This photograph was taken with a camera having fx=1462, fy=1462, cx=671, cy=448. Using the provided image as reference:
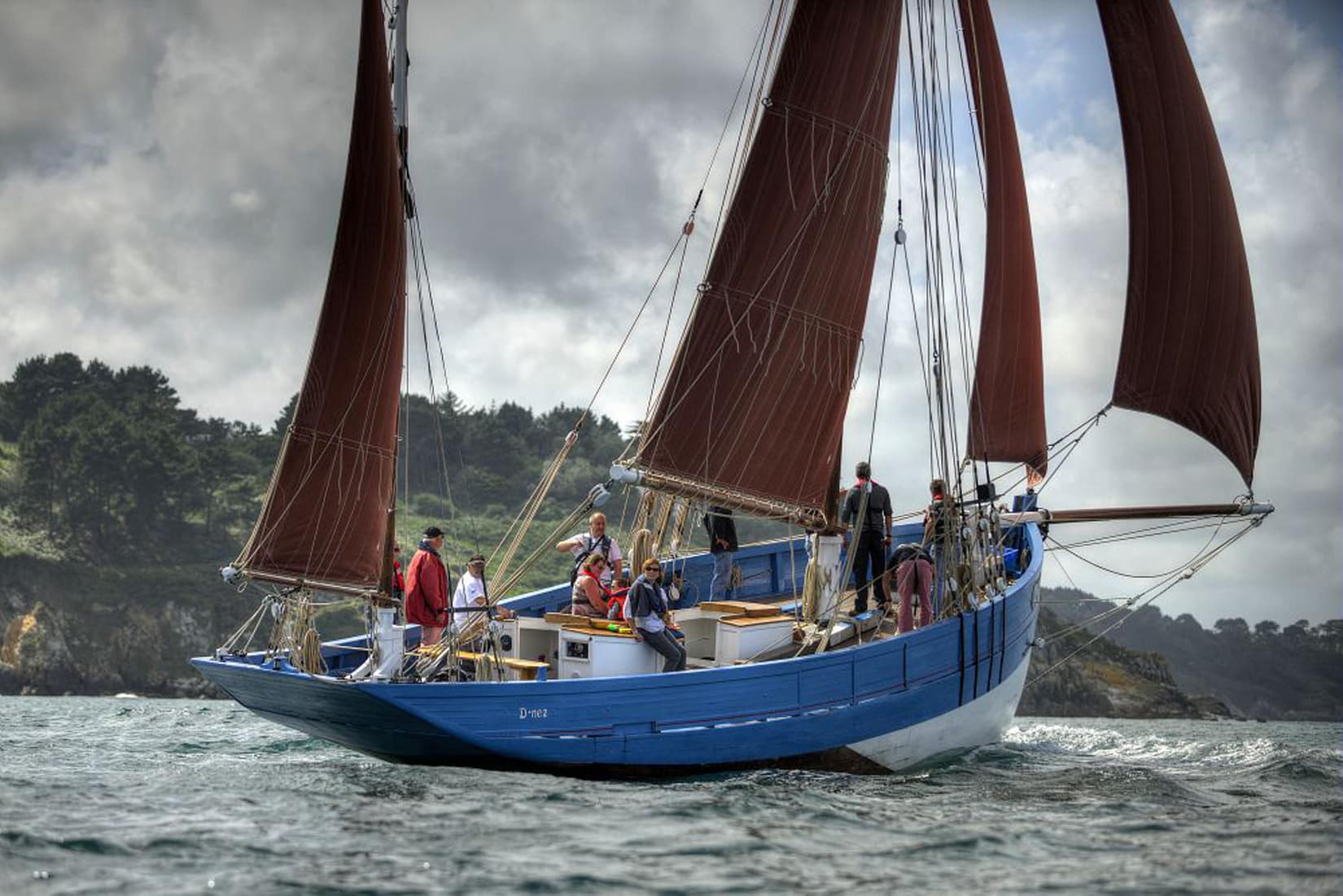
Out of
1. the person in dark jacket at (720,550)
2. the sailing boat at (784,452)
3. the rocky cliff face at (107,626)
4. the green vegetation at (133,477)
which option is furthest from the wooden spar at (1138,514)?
the rocky cliff face at (107,626)

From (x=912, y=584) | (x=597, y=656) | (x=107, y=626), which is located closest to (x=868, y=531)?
(x=912, y=584)

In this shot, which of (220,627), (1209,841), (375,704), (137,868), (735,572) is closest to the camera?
(137,868)

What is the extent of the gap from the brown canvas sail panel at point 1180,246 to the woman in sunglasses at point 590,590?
9.78m

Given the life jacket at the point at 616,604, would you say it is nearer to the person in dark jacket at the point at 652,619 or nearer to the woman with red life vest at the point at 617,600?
the woman with red life vest at the point at 617,600

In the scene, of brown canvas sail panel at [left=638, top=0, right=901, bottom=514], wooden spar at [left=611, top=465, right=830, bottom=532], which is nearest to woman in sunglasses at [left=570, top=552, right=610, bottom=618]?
wooden spar at [left=611, top=465, right=830, bottom=532]

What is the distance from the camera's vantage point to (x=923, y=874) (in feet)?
35.7

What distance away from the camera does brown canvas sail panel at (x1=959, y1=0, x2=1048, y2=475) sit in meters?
25.1

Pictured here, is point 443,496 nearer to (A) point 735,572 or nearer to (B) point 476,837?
(A) point 735,572

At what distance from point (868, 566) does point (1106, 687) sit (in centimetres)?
5533

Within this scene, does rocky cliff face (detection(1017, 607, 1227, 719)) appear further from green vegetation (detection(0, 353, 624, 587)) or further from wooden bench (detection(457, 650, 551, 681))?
wooden bench (detection(457, 650, 551, 681))

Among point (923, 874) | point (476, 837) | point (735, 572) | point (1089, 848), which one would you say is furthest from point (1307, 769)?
point (476, 837)

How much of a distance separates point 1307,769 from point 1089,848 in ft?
38.1

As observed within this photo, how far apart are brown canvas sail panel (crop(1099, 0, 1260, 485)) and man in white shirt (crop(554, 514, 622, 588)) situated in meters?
9.24

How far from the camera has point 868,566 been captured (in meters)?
21.5
